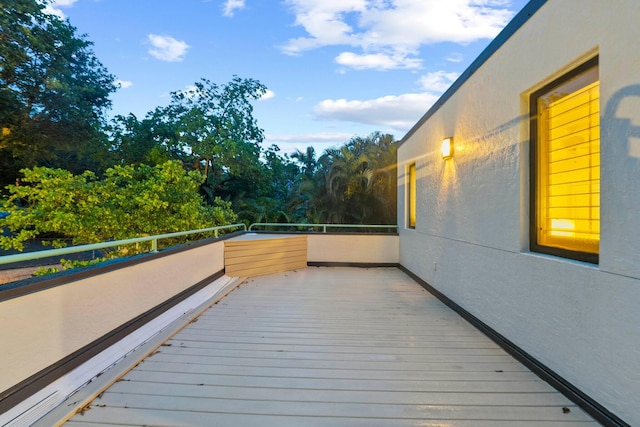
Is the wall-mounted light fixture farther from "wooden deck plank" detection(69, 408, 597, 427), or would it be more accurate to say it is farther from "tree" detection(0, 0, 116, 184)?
"tree" detection(0, 0, 116, 184)

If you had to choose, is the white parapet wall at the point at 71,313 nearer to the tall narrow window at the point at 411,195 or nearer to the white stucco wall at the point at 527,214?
the white stucco wall at the point at 527,214

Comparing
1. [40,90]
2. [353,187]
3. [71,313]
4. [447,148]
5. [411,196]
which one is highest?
[40,90]

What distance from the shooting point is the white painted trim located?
1.56 meters

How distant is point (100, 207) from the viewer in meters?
5.77

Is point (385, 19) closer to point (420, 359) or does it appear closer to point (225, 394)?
point (420, 359)

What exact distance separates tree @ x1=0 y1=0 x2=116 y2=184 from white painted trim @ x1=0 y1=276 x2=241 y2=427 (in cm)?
1018

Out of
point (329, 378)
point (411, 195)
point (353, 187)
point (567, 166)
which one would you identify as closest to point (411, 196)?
point (411, 195)

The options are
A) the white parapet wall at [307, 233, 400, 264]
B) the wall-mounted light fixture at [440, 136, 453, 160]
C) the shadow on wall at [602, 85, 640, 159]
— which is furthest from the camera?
the white parapet wall at [307, 233, 400, 264]

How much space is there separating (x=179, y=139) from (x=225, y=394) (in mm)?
12562

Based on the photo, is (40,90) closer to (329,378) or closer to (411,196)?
(411,196)

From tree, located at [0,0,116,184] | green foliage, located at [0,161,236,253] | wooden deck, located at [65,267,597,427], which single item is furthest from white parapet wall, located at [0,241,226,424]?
tree, located at [0,0,116,184]

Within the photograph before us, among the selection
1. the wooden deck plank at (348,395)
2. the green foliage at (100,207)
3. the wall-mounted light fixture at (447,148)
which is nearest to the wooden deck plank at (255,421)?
the wooden deck plank at (348,395)

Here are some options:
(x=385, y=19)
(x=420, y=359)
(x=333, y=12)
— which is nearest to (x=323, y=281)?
(x=420, y=359)

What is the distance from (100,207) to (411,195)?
17.5 ft
